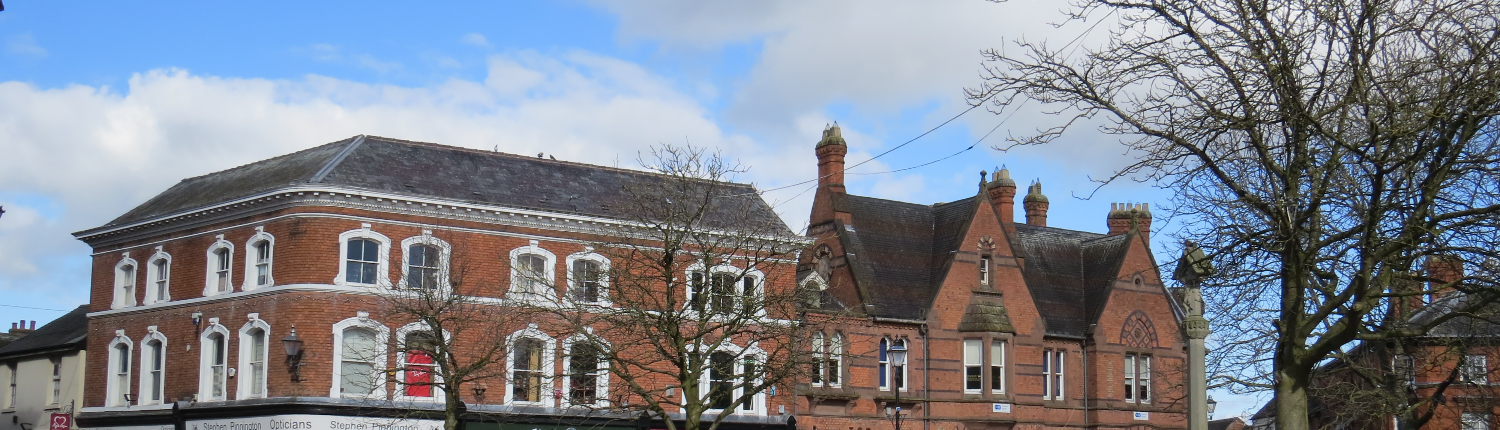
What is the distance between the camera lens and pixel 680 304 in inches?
1438

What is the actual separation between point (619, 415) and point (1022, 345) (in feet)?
46.4

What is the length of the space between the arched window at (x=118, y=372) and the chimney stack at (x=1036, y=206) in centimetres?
3060

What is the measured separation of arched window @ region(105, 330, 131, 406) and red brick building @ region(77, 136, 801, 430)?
1.5 inches

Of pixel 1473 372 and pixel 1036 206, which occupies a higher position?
pixel 1036 206

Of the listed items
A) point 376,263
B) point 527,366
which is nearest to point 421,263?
point 376,263

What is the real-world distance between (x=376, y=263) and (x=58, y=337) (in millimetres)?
15678


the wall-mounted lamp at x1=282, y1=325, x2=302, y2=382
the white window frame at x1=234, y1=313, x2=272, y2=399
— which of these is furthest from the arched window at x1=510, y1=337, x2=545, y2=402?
the white window frame at x1=234, y1=313, x2=272, y2=399

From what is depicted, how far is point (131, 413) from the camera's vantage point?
3847cm

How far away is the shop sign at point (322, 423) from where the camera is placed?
34.0 m

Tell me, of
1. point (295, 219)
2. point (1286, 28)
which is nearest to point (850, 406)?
point (295, 219)

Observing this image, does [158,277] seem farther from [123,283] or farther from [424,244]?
[424,244]

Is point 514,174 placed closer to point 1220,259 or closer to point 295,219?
point 295,219

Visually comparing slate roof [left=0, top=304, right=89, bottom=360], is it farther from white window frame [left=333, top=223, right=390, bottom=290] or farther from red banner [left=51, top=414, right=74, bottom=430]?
white window frame [left=333, top=223, right=390, bottom=290]

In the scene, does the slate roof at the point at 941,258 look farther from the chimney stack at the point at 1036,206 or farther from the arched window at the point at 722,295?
the arched window at the point at 722,295
